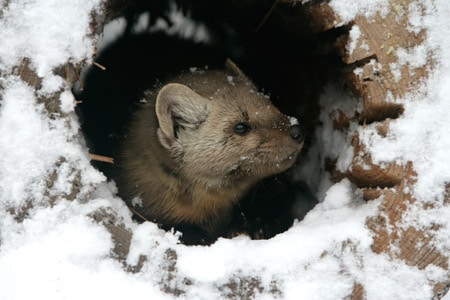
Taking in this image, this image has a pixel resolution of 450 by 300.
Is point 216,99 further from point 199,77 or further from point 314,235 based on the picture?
point 314,235

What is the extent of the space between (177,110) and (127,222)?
0.79 metres

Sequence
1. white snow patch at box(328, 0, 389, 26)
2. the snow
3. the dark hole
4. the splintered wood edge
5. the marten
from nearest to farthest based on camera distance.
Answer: the snow, the splintered wood edge, white snow patch at box(328, 0, 389, 26), the marten, the dark hole

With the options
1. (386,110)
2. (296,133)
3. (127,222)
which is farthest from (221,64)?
(127,222)

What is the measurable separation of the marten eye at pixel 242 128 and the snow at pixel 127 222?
713 millimetres

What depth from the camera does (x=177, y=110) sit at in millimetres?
2641

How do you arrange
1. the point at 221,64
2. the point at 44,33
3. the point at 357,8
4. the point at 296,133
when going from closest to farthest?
1. the point at 44,33
2. the point at 357,8
3. the point at 296,133
4. the point at 221,64

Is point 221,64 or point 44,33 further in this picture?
point 221,64

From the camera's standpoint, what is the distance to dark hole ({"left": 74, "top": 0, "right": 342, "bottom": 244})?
10.4 feet

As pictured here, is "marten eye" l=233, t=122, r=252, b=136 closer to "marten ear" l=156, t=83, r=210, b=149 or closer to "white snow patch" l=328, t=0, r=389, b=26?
"marten ear" l=156, t=83, r=210, b=149

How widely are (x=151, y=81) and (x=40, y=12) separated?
126 centimetres

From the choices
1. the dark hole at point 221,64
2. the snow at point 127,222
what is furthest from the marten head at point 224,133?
the snow at point 127,222

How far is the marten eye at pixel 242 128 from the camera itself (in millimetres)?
2641

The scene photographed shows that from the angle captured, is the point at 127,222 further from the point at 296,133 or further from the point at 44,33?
the point at 296,133

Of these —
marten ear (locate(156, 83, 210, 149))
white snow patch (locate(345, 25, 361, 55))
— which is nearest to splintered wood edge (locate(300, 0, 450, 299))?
white snow patch (locate(345, 25, 361, 55))
